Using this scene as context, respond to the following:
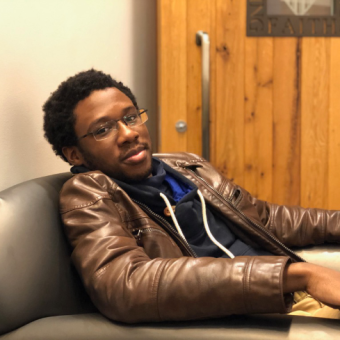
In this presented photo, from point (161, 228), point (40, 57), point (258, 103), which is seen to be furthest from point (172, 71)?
point (161, 228)

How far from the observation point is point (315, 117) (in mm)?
2387

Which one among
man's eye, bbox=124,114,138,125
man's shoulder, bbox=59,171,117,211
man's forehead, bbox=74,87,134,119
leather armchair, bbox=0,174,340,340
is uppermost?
man's forehead, bbox=74,87,134,119

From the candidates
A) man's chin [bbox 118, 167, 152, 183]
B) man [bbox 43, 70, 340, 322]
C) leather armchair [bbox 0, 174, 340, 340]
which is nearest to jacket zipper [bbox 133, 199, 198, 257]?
man [bbox 43, 70, 340, 322]

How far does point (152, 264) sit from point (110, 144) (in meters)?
0.46

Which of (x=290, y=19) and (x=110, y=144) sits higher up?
(x=290, y=19)

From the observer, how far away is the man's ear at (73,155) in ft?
4.85

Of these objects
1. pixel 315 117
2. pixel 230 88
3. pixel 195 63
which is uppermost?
pixel 195 63

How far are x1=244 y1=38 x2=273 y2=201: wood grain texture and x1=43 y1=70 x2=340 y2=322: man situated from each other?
0.65 m

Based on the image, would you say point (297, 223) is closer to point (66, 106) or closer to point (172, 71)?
point (66, 106)

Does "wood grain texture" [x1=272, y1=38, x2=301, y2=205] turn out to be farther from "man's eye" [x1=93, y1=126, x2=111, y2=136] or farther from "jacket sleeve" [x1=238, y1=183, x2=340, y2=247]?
"man's eye" [x1=93, y1=126, x2=111, y2=136]

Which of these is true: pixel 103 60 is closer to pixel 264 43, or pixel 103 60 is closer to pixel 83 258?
pixel 264 43

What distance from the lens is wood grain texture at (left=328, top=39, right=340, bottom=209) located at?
2.37 m

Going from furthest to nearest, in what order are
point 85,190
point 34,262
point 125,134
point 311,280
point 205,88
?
1. point 205,88
2. point 125,134
3. point 85,190
4. point 34,262
5. point 311,280

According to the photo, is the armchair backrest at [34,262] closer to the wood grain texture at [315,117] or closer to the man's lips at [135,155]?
the man's lips at [135,155]
